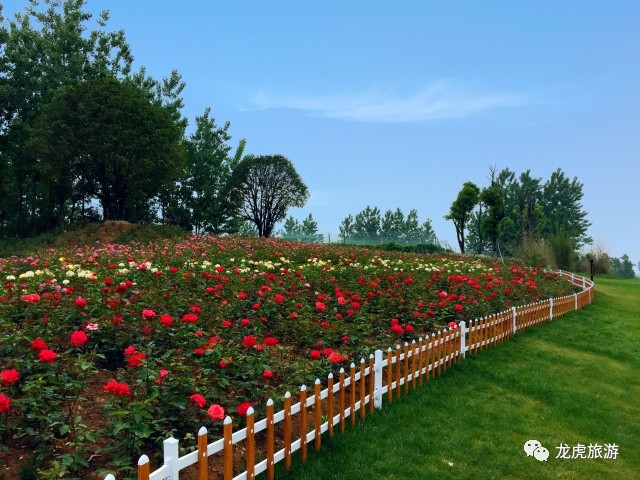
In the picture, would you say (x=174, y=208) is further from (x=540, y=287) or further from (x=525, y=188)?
(x=525, y=188)

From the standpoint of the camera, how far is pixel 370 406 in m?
6.39

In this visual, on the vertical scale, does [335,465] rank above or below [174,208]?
below

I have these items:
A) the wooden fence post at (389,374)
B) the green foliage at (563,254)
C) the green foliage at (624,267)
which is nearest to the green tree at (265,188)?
the green foliage at (563,254)

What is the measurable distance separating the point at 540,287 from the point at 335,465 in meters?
13.9

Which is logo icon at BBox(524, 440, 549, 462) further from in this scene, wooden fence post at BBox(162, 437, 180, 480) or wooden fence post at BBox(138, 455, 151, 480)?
wooden fence post at BBox(138, 455, 151, 480)

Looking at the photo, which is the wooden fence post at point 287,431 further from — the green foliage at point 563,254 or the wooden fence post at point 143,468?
the green foliage at point 563,254

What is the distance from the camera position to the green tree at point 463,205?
41.2m

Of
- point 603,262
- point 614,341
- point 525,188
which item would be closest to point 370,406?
point 614,341

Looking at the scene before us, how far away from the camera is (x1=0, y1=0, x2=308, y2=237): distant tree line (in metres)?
29.5

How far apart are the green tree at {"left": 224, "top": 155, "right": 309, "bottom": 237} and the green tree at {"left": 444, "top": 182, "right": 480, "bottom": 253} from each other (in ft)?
43.5

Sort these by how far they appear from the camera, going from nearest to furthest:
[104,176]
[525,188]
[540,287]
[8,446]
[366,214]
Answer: [8,446] < [540,287] < [104,176] < [525,188] < [366,214]

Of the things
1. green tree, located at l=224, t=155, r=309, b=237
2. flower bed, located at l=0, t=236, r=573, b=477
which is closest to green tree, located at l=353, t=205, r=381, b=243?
green tree, located at l=224, t=155, r=309, b=237

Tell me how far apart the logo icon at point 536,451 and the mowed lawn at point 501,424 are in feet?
0.21

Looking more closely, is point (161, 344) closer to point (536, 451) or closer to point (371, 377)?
point (371, 377)
